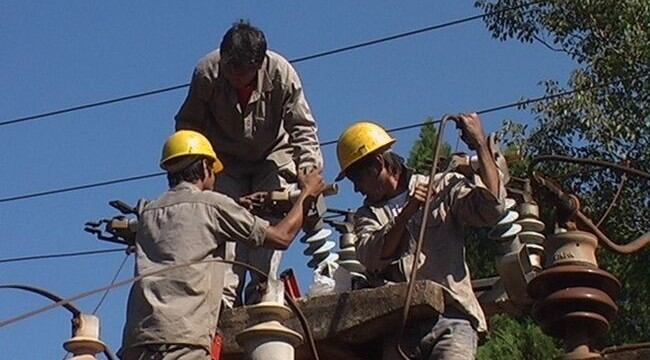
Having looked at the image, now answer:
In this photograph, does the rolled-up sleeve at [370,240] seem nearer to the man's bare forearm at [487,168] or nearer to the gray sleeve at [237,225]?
the man's bare forearm at [487,168]

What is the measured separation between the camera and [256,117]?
8.27 m

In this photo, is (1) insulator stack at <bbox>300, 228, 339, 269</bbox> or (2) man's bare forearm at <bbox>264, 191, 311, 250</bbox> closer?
(2) man's bare forearm at <bbox>264, 191, 311, 250</bbox>

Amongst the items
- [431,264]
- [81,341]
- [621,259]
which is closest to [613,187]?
[621,259]

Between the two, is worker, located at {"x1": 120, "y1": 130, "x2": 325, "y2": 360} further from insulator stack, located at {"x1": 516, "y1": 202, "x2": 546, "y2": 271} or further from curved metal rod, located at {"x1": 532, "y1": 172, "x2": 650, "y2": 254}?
insulator stack, located at {"x1": 516, "y1": 202, "x2": 546, "y2": 271}

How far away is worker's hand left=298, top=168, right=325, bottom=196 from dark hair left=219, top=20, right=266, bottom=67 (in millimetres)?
678

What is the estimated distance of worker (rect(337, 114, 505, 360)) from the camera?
6.86 meters

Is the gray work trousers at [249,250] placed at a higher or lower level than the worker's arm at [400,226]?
higher

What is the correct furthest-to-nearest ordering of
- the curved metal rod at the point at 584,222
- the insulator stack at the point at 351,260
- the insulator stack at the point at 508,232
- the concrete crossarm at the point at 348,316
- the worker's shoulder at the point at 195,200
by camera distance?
the insulator stack at the point at 508,232, the insulator stack at the point at 351,260, the concrete crossarm at the point at 348,316, the worker's shoulder at the point at 195,200, the curved metal rod at the point at 584,222

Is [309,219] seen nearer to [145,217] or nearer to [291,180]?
[291,180]

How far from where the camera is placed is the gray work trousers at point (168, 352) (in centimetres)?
629

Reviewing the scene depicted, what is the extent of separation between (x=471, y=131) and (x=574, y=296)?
Answer: 0.99 metres

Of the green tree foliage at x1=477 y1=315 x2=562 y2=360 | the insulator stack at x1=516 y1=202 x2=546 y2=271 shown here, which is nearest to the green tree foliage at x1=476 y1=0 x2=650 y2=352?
the green tree foliage at x1=477 y1=315 x2=562 y2=360

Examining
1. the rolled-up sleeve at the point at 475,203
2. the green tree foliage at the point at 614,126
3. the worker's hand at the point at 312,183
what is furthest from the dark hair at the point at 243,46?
the green tree foliage at the point at 614,126

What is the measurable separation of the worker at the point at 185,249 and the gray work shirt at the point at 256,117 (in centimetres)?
122
